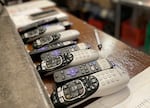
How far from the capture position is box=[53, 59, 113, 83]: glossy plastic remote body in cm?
57

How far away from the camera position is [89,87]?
1.68 ft

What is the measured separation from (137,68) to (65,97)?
0.25 meters

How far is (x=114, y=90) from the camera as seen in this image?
1.81 feet

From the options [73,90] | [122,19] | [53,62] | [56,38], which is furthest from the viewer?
[122,19]

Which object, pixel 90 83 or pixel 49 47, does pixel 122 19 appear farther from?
pixel 90 83

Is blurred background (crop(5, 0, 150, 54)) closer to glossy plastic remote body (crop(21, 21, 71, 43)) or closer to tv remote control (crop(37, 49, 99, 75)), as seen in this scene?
glossy plastic remote body (crop(21, 21, 71, 43))

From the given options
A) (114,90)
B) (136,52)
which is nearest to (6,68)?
(114,90)

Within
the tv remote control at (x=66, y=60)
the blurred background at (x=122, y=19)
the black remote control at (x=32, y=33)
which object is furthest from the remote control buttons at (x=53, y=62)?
the blurred background at (x=122, y=19)

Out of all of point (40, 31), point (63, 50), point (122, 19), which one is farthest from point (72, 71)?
point (122, 19)

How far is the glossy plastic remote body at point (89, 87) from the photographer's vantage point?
499 mm

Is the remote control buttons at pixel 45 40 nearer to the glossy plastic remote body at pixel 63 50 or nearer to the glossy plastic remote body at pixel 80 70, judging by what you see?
the glossy plastic remote body at pixel 63 50

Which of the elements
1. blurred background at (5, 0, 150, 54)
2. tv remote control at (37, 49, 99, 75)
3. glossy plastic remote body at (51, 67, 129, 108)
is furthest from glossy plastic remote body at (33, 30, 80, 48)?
blurred background at (5, 0, 150, 54)

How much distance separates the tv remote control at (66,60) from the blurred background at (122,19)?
101cm

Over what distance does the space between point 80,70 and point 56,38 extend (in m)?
0.21
